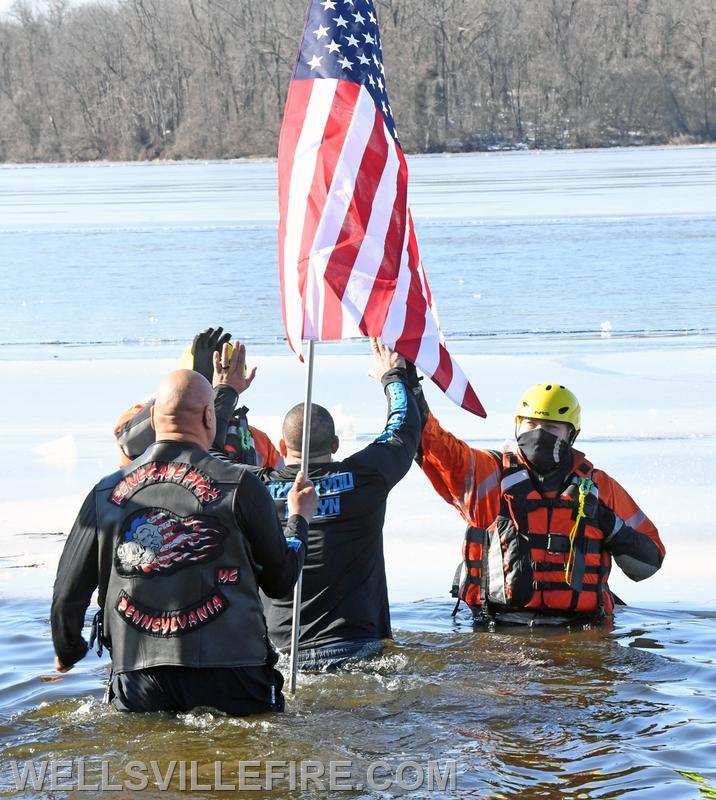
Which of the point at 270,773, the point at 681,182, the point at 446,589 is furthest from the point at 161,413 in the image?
the point at 681,182

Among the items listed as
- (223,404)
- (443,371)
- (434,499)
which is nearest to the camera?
(443,371)

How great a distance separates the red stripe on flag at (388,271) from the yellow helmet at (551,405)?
869 mm

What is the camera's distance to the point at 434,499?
9086 millimetres

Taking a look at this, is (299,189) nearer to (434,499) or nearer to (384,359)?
(384,359)

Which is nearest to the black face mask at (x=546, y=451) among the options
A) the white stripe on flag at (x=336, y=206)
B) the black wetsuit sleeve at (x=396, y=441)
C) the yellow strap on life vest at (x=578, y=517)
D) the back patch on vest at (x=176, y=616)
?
the yellow strap on life vest at (x=578, y=517)

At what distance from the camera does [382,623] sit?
5.65 meters

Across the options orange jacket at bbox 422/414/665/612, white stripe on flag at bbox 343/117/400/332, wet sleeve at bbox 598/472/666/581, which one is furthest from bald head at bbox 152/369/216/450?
wet sleeve at bbox 598/472/666/581

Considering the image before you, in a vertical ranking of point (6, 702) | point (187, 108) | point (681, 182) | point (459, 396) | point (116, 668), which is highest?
point (187, 108)

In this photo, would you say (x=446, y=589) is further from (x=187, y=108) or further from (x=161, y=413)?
(x=187, y=108)

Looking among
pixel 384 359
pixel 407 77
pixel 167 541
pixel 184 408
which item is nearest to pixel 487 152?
pixel 407 77

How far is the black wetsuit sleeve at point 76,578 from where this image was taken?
4.38 m

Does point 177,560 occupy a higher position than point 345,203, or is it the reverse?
point 345,203

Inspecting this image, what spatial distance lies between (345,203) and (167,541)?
6.16 feet

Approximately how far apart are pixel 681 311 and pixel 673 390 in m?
5.29
